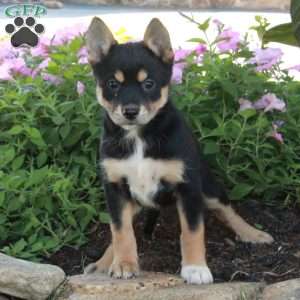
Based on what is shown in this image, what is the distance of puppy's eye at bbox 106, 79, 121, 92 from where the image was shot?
300 centimetres

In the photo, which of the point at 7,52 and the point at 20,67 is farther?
the point at 7,52

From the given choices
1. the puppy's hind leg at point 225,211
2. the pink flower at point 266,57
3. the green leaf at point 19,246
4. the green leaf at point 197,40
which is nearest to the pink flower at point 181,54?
the green leaf at point 197,40

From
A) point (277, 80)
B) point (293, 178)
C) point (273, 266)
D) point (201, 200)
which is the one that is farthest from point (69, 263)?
point (277, 80)

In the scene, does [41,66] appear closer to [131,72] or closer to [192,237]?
[131,72]

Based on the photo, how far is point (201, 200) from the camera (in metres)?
3.15

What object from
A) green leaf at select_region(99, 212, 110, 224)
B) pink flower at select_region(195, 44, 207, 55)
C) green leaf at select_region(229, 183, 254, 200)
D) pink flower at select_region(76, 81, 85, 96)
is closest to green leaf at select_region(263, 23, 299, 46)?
pink flower at select_region(195, 44, 207, 55)

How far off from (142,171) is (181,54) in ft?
3.93

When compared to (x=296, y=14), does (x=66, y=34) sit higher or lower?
lower

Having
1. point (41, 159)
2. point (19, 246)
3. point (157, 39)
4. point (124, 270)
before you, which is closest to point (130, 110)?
point (157, 39)

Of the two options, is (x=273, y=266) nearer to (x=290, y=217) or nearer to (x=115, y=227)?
(x=290, y=217)

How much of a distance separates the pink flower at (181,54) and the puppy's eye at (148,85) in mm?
1038

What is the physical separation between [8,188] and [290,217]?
4.77ft

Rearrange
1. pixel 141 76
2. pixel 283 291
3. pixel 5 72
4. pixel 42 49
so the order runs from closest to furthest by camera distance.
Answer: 1. pixel 283 291
2. pixel 141 76
3. pixel 5 72
4. pixel 42 49

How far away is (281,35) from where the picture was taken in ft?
12.0
